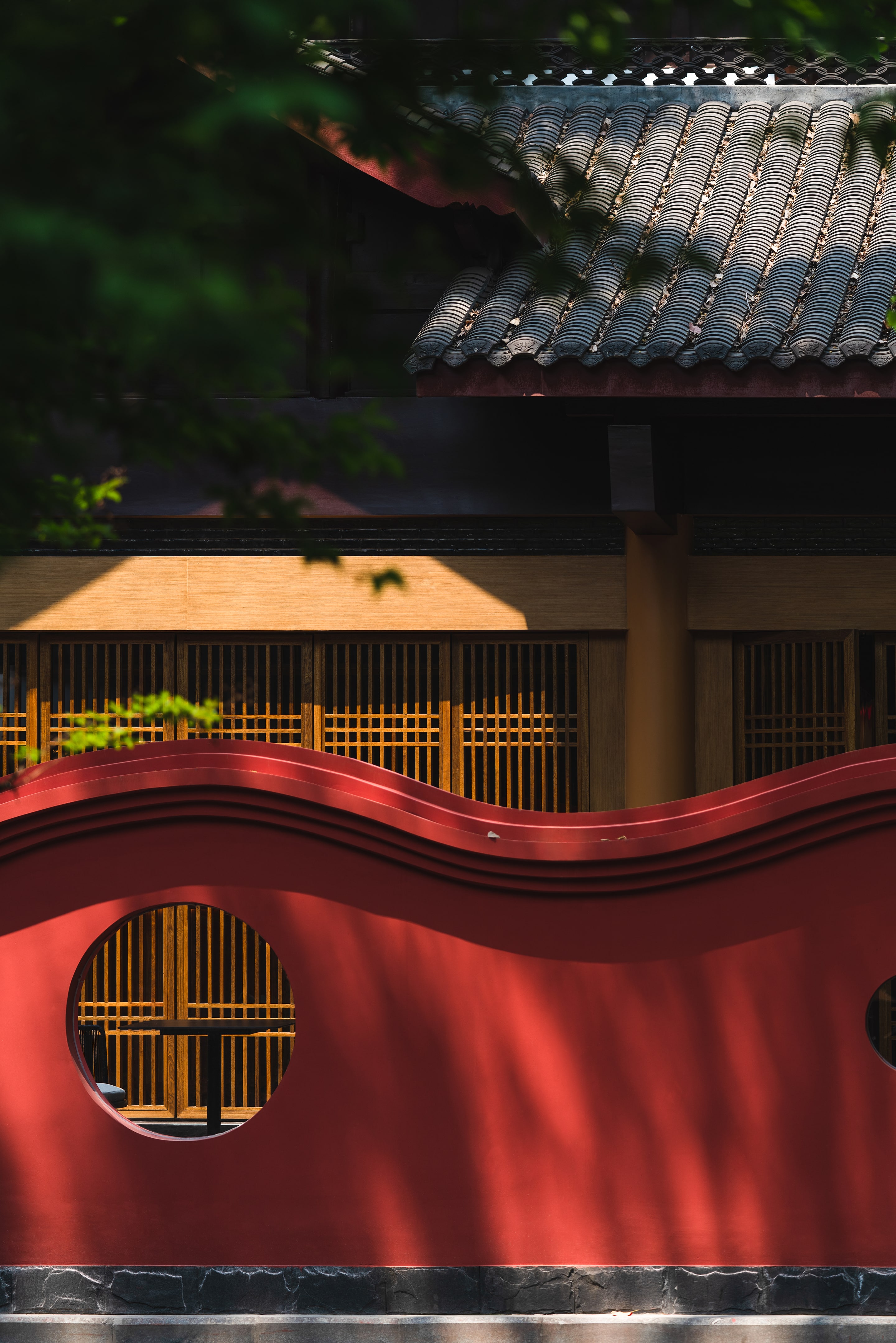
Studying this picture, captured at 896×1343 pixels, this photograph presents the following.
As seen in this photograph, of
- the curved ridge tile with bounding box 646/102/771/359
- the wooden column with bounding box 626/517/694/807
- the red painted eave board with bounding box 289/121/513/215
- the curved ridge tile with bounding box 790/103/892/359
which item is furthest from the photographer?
the wooden column with bounding box 626/517/694/807

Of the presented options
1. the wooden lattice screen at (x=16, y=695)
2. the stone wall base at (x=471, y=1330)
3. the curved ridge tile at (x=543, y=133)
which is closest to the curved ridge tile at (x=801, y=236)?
the curved ridge tile at (x=543, y=133)

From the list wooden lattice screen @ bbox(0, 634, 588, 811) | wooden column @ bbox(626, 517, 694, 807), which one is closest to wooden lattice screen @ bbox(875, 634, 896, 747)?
wooden column @ bbox(626, 517, 694, 807)

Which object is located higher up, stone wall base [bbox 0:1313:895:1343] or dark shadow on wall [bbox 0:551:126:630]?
dark shadow on wall [bbox 0:551:126:630]

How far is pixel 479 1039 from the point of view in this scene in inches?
181

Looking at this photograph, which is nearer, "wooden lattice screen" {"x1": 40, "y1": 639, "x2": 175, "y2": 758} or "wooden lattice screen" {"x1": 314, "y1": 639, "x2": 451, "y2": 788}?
"wooden lattice screen" {"x1": 314, "y1": 639, "x2": 451, "y2": 788}

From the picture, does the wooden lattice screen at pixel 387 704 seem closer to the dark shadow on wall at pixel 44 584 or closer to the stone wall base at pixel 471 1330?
the dark shadow on wall at pixel 44 584

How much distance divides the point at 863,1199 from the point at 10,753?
531 centimetres

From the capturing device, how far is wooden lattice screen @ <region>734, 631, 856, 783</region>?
747 cm

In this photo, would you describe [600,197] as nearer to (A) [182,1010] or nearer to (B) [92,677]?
(B) [92,677]

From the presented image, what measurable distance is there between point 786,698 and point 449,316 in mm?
2855

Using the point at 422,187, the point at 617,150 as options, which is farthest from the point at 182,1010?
the point at 617,150

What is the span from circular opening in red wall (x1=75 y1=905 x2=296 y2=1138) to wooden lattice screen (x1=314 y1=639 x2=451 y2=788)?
1.23 meters

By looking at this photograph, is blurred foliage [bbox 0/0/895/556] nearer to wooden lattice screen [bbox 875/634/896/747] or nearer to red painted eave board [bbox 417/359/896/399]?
red painted eave board [bbox 417/359/896/399]

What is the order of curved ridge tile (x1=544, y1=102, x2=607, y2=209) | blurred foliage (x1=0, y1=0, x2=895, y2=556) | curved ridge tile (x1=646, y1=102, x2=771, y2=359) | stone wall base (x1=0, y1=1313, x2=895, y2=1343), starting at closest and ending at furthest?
blurred foliage (x1=0, y1=0, x2=895, y2=556) < stone wall base (x1=0, y1=1313, x2=895, y2=1343) < curved ridge tile (x1=646, y1=102, x2=771, y2=359) < curved ridge tile (x1=544, y1=102, x2=607, y2=209)
